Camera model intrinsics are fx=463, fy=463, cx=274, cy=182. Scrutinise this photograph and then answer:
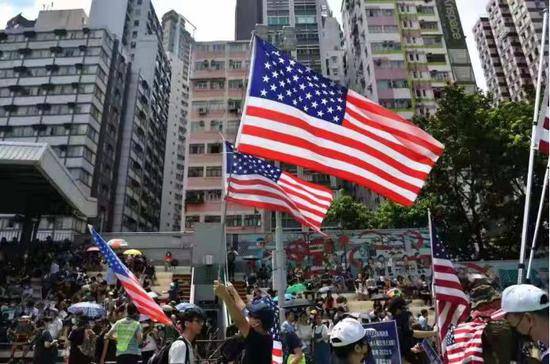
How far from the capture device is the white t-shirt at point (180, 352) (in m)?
3.86

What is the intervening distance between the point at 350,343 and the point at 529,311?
1161mm

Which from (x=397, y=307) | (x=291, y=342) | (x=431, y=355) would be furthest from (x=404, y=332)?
(x=291, y=342)

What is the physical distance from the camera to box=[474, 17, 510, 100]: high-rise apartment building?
83.9m

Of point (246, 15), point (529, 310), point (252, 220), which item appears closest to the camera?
point (529, 310)

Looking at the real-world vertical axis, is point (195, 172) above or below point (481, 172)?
above

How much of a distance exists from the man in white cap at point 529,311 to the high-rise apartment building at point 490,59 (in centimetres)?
8981

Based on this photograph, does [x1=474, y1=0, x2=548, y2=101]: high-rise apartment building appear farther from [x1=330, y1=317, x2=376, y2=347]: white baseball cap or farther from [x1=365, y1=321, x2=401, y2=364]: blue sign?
[x1=330, y1=317, x2=376, y2=347]: white baseball cap

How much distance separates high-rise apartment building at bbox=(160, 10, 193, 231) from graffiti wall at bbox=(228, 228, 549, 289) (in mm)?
54439

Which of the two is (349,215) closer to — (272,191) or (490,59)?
(272,191)

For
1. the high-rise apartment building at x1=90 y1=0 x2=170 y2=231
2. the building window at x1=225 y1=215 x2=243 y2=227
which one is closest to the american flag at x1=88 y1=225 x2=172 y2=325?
the building window at x1=225 y1=215 x2=243 y2=227

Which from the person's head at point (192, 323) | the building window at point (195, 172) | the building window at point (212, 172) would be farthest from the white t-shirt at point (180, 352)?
the building window at point (195, 172)

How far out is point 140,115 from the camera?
210 ft

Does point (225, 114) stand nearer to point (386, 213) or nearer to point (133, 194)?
point (133, 194)

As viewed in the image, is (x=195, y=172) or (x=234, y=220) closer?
(x=234, y=220)
